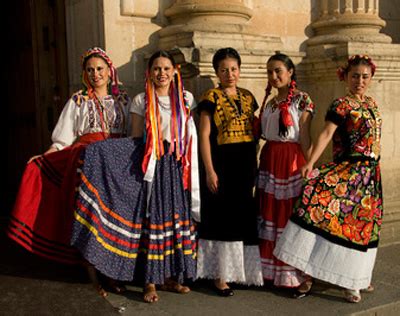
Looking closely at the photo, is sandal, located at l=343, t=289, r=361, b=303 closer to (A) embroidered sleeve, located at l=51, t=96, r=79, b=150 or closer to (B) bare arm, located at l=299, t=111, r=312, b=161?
(B) bare arm, located at l=299, t=111, r=312, b=161

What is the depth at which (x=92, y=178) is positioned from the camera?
10.8 ft

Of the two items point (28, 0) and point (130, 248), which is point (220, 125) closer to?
point (130, 248)

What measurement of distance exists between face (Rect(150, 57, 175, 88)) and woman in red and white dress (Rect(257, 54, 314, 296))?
0.71 metres

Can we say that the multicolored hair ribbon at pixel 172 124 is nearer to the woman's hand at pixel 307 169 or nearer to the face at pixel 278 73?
the face at pixel 278 73

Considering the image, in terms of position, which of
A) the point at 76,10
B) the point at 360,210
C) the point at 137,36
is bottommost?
the point at 360,210

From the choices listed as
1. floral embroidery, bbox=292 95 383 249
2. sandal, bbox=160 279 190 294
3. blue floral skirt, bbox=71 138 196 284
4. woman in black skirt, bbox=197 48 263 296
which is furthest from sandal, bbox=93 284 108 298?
floral embroidery, bbox=292 95 383 249

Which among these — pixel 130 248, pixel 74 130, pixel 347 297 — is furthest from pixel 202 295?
pixel 74 130

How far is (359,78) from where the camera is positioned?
3.44 metres

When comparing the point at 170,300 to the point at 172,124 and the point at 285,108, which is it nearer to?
the point at 172,124

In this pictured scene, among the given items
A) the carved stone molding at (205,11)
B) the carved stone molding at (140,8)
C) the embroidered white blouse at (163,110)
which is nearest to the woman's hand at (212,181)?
the embroidered white blouse at (163,110)

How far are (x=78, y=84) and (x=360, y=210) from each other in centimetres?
274

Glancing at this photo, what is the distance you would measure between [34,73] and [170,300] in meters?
3.12

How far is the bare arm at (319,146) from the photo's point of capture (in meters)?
3.39

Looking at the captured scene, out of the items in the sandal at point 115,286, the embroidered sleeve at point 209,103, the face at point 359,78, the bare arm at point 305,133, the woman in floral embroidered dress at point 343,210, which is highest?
the face at point 359,78
